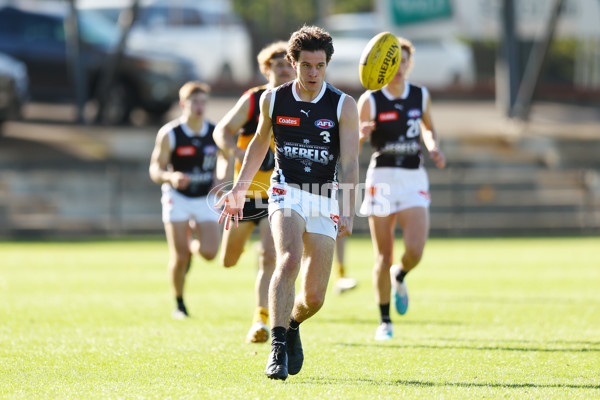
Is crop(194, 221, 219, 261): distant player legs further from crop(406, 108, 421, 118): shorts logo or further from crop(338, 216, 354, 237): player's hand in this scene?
crop(338, 216, 354, 237): player's hand

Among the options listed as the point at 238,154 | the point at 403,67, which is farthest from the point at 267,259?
the point at 403,67

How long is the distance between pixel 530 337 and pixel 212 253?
332 cm

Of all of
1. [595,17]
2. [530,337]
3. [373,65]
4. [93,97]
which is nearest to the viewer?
[373,65]

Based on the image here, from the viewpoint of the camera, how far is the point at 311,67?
659 centimetres

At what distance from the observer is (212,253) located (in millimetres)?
10258

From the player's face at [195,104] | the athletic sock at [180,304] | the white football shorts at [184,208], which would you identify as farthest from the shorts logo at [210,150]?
the athletic sock at [180,304]

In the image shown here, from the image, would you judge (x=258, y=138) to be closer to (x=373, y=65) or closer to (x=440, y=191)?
(x=373, y=65)

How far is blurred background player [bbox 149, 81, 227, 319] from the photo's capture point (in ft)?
33.3

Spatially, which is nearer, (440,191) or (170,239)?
(170,239)

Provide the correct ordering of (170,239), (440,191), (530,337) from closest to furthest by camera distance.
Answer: (530,337) → (170,239) → (440,191)

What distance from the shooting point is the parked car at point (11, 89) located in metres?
21.9

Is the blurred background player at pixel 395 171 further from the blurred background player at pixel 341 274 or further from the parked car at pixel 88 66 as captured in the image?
the parked car at pixel 88 66

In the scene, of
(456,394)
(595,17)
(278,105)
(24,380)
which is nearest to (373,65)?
(278,105)

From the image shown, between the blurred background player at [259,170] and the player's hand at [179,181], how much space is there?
98 cm
